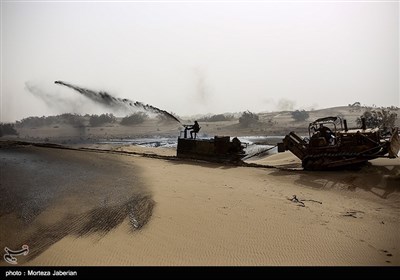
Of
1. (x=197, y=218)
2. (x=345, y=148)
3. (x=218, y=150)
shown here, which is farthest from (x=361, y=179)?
(x=218, y=150)

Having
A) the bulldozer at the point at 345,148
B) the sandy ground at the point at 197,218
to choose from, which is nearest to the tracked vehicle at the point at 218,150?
the bulldozer at the point at 345,148

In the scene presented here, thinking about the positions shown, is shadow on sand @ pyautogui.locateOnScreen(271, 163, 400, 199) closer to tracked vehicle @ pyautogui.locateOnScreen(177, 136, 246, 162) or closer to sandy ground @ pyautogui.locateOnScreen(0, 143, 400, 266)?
sandy ground @ pyautogui.locateOnScreen(0, 143, 400, 266)

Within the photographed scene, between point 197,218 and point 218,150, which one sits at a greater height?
point 218,150

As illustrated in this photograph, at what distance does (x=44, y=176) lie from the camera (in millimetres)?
9453

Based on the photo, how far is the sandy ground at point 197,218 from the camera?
4.87 meters

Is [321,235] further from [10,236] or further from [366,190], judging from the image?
[10,236]

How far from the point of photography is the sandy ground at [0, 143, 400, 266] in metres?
4.87

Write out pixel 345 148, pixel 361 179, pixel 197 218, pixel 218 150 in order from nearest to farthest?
pixel 197 218 < pixel 361 179 < pixel 345 148 < pixel 218 150

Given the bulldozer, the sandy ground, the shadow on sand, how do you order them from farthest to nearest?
1. the bulldozer
2. the shadow on sand
3. the sandy ground

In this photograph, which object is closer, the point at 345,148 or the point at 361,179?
the point at 361,179

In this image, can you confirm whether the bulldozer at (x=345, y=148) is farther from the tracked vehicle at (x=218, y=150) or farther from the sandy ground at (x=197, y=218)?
the tracked vehicle at (x=218, y=150)

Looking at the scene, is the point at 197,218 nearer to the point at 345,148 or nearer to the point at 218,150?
the point at 345,148

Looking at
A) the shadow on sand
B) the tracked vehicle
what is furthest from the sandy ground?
the tracked vehicle

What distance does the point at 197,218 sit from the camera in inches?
249
